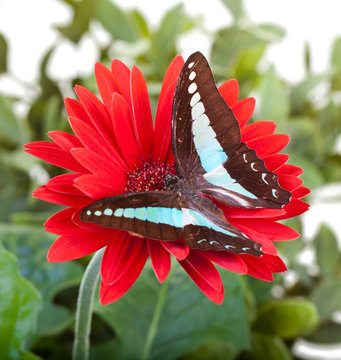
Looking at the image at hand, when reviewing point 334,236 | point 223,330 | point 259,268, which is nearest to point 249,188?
point 259,268

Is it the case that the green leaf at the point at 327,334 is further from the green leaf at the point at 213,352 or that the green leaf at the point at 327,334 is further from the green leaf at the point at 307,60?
the green leaf at the point at 307,60

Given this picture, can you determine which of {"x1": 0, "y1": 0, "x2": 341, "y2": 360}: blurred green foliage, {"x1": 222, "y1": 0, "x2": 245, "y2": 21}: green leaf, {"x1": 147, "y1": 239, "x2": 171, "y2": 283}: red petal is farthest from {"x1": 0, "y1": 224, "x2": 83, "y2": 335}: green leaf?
{"x1": 222, "y1": 0, "x2": 245, "y2": 21}: green leaf

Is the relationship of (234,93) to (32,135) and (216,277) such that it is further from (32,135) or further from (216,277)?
(32,135)

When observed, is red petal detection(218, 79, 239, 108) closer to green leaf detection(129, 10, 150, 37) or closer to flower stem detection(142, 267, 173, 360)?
flower stem detection(142, 267, 173, 360)

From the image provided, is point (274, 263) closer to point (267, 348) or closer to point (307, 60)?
point (267, 348)

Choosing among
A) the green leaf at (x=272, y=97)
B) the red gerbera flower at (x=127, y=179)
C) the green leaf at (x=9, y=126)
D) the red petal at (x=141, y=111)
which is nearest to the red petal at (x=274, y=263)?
the red gerbera flower at (x=127, y=179)

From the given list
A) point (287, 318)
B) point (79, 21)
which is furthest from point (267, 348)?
point (79, 21)
